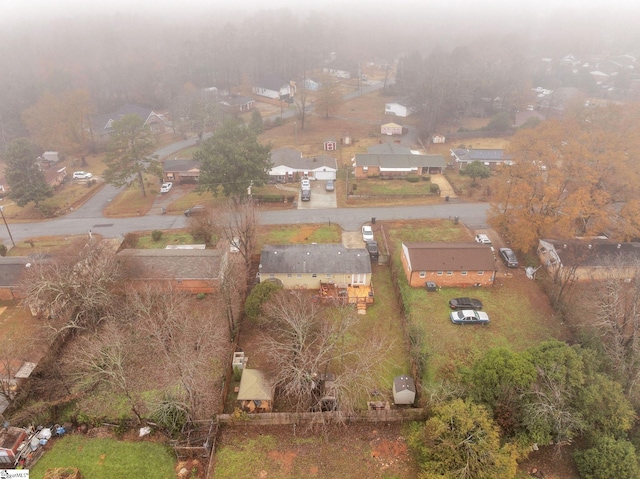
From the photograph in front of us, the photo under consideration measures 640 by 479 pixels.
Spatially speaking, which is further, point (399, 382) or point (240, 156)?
point (240, 156)

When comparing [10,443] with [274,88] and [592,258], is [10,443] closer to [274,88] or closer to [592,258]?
[592,258]

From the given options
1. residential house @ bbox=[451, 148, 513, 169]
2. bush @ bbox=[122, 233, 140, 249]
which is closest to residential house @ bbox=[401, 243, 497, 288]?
bush @ bbox=[122, 233, 140, 249]

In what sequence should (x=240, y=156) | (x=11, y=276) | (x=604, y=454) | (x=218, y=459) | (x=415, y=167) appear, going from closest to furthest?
(x=604, y=454) < (x=218, y=459) < (x=11, y=276) < (x=240, y=156) < (x=415, y=167)

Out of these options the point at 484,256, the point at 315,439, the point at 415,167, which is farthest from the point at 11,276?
the point at 415,167

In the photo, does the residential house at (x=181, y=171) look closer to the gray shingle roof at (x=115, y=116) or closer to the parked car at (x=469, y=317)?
the gray shingle roof at (x=115, y=116)

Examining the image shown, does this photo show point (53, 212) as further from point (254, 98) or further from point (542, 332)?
point (254, 98)

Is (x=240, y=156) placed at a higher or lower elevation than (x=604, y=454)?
higher

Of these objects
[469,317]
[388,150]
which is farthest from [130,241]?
[388,150]
